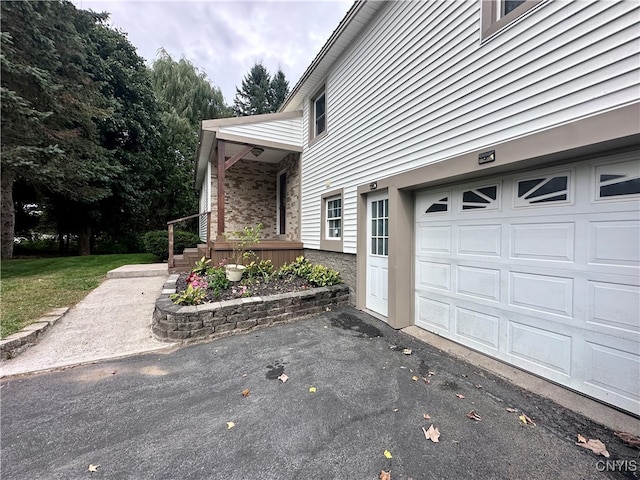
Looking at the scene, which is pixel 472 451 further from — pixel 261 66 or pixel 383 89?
pixel 261 66

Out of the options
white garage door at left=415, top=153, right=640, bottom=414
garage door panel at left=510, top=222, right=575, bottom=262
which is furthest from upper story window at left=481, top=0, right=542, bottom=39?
garage door panel at left=510, top=222, right=575, bottom=262

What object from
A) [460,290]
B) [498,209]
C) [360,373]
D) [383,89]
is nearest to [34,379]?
[360,373]

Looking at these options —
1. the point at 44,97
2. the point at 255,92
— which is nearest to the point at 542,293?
the point at 44,97

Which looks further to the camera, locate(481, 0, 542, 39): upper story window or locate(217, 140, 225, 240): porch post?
locate(217, 140, 225, 240): porch post

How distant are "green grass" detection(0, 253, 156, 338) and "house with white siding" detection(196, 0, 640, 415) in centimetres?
565

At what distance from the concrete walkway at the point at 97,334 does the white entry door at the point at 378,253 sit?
11.6 feet

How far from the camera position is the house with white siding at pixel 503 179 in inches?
93.0

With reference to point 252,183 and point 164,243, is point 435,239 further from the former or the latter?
point 164,243

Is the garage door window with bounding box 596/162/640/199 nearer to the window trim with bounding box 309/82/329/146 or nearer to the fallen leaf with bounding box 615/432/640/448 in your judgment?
the fallen leaf with bounding box 615/432/640/448

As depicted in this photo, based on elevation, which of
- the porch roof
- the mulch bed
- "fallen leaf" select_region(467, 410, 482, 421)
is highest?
the porch roof

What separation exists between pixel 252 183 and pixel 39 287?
21.1 ft

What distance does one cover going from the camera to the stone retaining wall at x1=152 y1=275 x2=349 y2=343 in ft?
13.2

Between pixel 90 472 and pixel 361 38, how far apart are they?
7429mm

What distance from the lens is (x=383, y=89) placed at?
497cm
